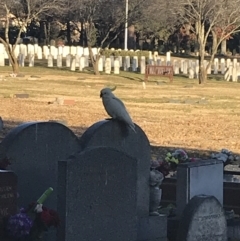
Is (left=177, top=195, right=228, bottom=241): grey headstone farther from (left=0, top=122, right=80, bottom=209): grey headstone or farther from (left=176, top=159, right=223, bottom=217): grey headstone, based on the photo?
(left=0, top=122, right=80, bottom=209): grey headstone

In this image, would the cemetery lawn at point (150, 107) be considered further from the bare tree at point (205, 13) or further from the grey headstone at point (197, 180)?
the grey headstone at point (197, 180)

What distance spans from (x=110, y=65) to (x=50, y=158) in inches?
1844

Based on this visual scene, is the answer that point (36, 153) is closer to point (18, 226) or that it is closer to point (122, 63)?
point (18, 226)

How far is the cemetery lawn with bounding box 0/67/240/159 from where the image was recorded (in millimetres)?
21719

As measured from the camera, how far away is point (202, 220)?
10.1 meters

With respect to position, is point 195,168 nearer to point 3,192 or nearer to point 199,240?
point 199,240

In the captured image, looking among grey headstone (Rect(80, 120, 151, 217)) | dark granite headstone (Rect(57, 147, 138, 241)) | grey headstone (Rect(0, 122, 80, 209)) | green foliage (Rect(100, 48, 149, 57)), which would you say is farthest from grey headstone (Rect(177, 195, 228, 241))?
green foliage (Rect(100, 48, 149, 57))

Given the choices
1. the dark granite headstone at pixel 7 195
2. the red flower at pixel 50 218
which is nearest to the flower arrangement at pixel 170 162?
the red flower at pixel 50 218

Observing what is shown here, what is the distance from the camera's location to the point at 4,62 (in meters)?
60.1

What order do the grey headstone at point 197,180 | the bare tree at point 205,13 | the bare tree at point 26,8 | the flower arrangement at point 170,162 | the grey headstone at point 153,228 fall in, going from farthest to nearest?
1. the bare tree at point 26,8
2. the bare tree at point 205,13
3. the flower arrangement at point 170,162
4. the grey headstone at point 197,180
5. the grey headstone at point 153,228

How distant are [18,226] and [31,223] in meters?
0.20

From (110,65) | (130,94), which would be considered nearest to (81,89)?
(130,94)

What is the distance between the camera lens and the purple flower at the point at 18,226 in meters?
8.10

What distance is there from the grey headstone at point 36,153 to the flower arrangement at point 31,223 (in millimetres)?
→ 855
